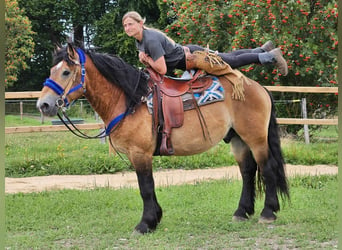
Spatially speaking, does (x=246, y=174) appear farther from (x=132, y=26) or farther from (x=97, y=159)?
(x=97, y=159)

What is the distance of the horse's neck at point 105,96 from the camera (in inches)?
185

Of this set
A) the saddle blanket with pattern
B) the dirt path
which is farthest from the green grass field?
the saddle blanket with pattern

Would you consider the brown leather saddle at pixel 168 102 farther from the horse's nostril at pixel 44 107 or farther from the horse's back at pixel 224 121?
the horse's nostril at pixel 44 107

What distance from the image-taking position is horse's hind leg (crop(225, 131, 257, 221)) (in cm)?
523

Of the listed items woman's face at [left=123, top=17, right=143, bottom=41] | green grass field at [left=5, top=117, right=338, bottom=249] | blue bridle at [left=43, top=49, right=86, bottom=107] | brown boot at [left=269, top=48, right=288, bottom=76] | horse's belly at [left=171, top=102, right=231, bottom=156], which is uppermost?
woman's face at [left=123, top=17, right=143, bottom=41]

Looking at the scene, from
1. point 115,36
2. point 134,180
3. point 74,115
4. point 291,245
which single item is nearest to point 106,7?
point 115,36

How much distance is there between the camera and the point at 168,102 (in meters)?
4.77

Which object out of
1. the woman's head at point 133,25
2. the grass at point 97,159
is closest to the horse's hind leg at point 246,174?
the woman's head at point 133,25

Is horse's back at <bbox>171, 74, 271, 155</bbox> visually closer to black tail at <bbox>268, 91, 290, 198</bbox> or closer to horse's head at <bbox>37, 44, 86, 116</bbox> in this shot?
black tail at <bbox>268, 91, 290, 198</bbox>

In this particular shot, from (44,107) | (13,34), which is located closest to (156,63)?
(44,107)

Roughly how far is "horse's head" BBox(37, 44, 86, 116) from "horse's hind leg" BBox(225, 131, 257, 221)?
5.78ft

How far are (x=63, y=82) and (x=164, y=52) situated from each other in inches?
40.1

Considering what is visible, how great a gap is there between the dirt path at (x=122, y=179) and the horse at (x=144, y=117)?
2.35 metres

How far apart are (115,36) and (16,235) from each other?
741 inches
